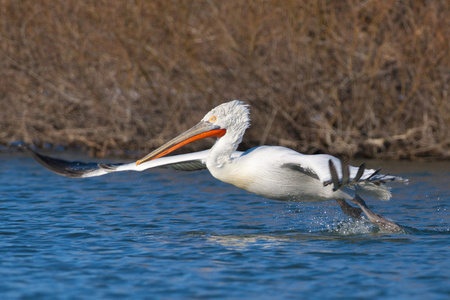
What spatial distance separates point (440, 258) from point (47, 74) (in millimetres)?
10793

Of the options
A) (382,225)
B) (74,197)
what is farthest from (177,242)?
(74,197)

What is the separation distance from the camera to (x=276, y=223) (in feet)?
27.5

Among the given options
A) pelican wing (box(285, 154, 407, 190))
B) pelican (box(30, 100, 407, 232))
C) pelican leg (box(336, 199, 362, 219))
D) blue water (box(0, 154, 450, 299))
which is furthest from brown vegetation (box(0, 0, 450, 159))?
pelican wing (box(285, 154, 407, 190))

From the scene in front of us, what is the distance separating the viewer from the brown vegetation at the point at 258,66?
1357 cm

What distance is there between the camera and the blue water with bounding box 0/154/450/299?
5566 mm

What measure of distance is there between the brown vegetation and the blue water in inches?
119

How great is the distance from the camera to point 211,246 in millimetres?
6961

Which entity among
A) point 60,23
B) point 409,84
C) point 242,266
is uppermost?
point 60,23

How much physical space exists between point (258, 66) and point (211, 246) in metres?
7.22

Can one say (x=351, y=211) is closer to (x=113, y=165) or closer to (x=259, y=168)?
(x=259, y=168)

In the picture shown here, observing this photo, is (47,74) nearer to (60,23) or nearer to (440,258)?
(60,23)

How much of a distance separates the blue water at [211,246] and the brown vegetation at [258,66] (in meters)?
3.01

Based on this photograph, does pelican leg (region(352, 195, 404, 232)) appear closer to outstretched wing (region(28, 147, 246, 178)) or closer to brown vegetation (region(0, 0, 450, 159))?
outstretched wing (region(28, 147, 246, 178))

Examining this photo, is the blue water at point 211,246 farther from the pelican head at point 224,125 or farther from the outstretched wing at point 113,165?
the pelican head at point 224,125
